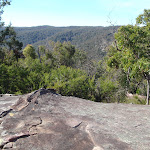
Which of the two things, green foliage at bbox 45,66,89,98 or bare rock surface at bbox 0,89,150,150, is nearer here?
bare rock surface at bbox 0,89,150,150

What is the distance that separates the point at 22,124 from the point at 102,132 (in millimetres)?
1252

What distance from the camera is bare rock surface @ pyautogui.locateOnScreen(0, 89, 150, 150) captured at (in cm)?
223

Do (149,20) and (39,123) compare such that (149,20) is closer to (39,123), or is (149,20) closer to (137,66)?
(137,66)

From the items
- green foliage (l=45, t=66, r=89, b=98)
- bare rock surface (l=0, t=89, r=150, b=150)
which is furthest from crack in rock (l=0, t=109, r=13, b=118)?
green foliage (l=45, t=66, r=89, b=98)

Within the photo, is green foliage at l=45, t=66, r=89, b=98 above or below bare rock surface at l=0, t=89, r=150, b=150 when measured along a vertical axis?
below

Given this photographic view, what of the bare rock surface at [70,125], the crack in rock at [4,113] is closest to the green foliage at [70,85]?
the bare rock surface at [70,125]

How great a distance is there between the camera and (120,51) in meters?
7.97

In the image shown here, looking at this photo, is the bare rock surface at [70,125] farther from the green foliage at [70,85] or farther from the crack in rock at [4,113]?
the green foliage at [70,85]

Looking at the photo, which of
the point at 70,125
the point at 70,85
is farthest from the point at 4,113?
the point at 70,85

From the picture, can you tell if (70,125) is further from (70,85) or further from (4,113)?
(70,85)

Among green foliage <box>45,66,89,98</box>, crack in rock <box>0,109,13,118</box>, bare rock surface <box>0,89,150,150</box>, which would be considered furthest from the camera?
green foliage <box>45,66,89,98</box>

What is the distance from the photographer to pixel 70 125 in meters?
2.70

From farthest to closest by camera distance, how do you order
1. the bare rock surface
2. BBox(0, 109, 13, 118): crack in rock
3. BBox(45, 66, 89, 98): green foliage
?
BBox(45, 66, 89, 98): green foliage
BBox(0, 109, 13, 118): crack in rock
the bare rock surface

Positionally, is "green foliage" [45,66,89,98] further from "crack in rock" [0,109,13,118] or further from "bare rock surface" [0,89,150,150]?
"crack in rock" [0,109,13,118]
